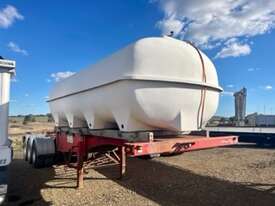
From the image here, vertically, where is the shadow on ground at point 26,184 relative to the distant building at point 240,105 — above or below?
below

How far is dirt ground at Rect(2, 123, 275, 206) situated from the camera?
5.98 meters

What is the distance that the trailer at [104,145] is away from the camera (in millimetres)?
5074

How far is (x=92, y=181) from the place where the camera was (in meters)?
7.54

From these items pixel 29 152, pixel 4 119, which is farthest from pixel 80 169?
pixel 29 152

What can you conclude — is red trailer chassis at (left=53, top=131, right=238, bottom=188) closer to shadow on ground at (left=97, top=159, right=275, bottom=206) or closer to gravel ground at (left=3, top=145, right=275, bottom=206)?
gravel ground at (left=3, top=145, right=275, bottom=206)

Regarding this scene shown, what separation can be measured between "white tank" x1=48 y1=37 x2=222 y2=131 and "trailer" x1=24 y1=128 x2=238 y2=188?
0.25m

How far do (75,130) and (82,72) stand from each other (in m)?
1.57

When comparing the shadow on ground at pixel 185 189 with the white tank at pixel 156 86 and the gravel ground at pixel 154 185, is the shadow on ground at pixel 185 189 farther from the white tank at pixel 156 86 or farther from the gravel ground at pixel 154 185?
the white tank at pixel 156 86

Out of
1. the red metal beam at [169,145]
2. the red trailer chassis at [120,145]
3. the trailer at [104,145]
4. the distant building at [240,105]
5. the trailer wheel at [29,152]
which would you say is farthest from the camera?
the distant building at [240,105]

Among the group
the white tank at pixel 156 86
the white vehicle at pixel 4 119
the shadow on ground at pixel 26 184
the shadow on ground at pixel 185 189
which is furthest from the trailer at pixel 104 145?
the white vehicle at pixel 4 119

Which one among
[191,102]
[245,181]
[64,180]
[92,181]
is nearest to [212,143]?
[191,102]

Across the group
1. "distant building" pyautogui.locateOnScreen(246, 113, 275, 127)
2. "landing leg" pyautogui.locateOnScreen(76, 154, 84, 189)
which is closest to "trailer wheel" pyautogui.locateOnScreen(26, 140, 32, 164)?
"landing leg" pyautogui.locateOnScreen(76, 154, 84, 189)

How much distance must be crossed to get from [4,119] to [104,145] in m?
2.31

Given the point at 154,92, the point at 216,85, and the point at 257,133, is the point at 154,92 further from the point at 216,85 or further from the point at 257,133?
the point at 257,133
